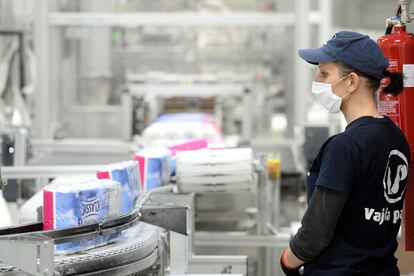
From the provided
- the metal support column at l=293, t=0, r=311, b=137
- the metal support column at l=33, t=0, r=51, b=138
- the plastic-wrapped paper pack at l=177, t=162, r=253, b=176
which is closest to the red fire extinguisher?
the plastic-wrapped paper pack at l=177, t=162, r=253, b=176

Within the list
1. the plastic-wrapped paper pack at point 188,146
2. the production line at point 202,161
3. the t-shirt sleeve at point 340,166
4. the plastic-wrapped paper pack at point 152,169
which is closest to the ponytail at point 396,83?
the production line at point 202,161

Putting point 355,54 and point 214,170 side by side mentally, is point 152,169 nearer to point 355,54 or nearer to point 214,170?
point 214,170

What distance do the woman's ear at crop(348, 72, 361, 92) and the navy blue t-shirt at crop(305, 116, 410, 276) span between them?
3.5 inches

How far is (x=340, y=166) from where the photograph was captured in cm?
188

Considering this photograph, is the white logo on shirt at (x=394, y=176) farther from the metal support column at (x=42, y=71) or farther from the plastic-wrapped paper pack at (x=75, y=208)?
the metal support column at (x=42, y=71)

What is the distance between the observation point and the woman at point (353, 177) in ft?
6.22

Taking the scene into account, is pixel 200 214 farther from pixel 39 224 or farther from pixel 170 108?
pixel 170 108

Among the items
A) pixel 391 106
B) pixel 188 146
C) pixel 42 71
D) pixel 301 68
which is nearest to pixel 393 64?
pixel 391 106

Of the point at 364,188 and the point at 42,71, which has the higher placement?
the point at 42,71

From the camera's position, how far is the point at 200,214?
3.83m

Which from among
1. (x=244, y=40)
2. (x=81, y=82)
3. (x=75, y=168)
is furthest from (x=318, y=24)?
(x=75, y=168)

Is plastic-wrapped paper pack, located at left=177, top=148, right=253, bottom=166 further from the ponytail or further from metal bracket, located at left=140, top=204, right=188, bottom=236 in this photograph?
the ponytail

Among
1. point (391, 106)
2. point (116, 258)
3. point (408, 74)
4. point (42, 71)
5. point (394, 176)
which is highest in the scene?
point (42, 71)

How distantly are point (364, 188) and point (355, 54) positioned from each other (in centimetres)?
36
